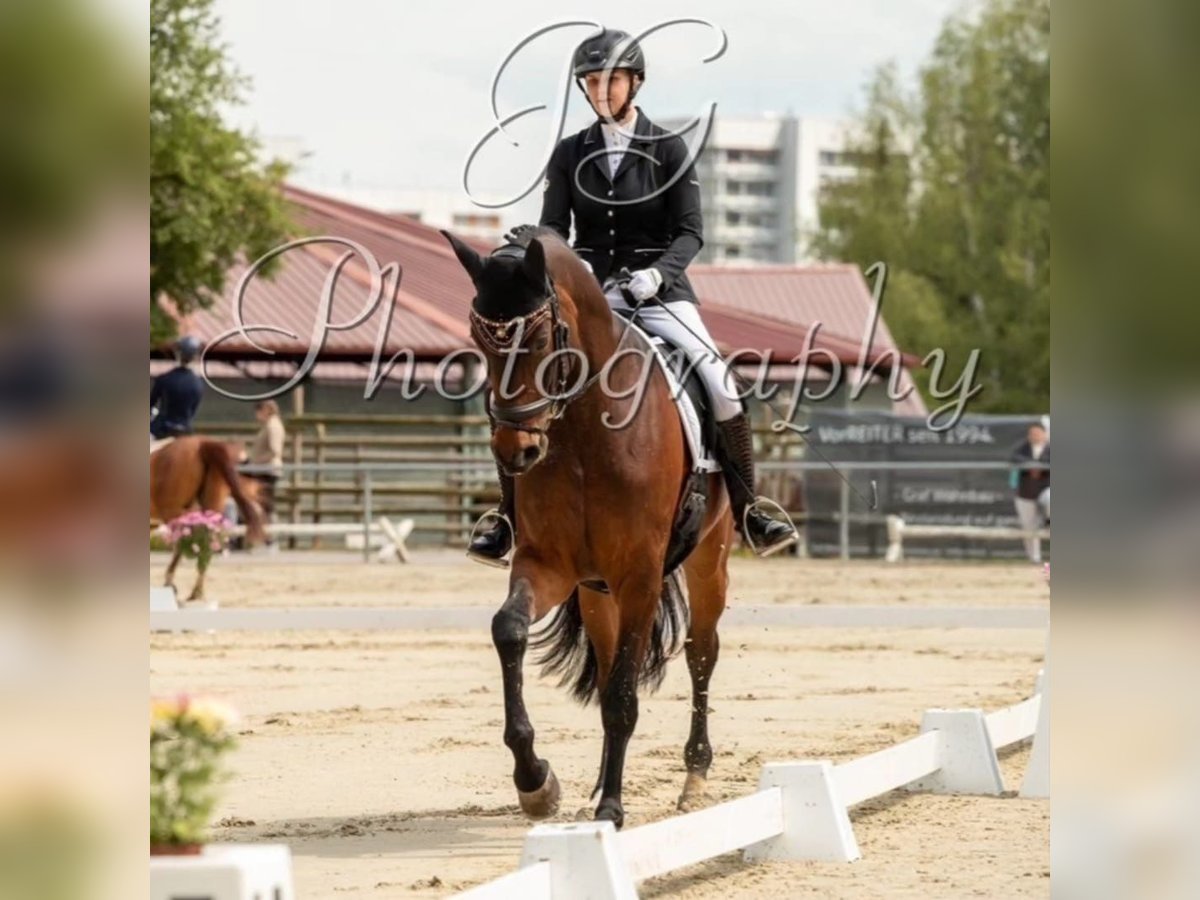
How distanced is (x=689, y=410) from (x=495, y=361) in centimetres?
118

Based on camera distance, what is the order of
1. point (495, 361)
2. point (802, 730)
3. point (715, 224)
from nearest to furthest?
point (495, 361), point (802, 730), point (715, 224)

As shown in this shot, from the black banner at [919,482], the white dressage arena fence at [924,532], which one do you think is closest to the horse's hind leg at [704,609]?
the white dressage arena fence at [924,532]

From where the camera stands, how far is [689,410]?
6.84 metres

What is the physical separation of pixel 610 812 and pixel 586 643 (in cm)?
114

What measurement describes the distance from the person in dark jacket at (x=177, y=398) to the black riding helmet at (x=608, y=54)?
858 cm

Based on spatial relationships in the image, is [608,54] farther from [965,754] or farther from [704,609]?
[965,754]

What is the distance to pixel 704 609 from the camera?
7664mm

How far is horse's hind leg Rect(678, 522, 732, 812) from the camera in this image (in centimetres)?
744

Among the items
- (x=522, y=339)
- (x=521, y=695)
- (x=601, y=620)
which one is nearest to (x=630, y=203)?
(x=522, y=339)

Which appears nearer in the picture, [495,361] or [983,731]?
[495,361]

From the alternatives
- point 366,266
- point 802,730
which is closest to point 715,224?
point 366,266

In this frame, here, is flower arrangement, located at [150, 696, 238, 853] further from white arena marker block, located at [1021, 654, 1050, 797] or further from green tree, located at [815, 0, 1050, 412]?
green tree, located at [815, 0, 1050, 412]

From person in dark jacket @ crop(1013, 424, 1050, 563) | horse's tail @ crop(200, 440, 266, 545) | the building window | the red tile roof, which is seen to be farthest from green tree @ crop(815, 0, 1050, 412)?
horse's tail @ crop(200, 440, 266, 545)
